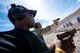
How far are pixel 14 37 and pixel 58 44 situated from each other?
723 millimetres

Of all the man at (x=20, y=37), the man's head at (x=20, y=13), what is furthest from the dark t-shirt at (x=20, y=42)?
the man's head at (x=20, y=13)

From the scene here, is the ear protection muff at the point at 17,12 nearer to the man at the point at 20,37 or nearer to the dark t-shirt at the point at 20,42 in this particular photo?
the man at the point at 20,37

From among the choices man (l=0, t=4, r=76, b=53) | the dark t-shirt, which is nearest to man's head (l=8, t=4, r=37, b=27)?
man (l=0, t=4, r=76, b=53)

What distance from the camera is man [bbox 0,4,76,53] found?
188cm

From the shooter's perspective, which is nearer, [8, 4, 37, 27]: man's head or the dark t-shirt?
the dark t-shirt

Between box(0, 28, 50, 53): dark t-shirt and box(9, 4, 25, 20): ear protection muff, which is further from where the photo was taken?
box(9, 4, 25, 20): ear protection muff

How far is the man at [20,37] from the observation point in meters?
1.88

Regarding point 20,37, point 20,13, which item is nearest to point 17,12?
point 20,13

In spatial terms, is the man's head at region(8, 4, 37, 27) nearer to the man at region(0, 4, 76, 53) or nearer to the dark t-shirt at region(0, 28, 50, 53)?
the man at region(0, 4, 76, 53)

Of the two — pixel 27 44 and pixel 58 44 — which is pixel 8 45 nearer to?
pixel 27 44

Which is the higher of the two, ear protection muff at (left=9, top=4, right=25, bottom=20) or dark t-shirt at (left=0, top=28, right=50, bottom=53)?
ear protection muff at (left=9, top=4, right=25, bottom=20)

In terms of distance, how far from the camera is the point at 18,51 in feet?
6.23

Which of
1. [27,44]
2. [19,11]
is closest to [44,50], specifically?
[27,44]

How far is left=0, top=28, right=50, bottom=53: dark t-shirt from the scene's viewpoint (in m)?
1.86
